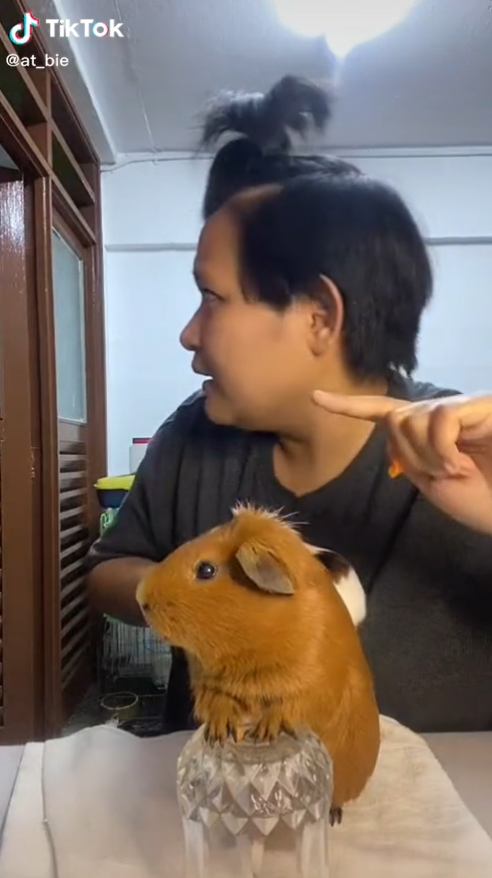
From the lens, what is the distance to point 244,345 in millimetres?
508

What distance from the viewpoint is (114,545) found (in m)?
0.60

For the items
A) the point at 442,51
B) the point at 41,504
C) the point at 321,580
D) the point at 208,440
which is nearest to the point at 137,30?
the point at 442,51

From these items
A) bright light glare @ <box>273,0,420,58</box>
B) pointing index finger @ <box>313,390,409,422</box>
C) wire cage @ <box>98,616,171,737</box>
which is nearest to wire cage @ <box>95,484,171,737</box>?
wire cage @ <box>98,616,171,737</box>

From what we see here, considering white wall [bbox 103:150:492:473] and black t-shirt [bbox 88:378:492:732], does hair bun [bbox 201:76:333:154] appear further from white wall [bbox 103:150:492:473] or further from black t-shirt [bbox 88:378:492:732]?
black t-shirt [bbox 88:378:492:732]

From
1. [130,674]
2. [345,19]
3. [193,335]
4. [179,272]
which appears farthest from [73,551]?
[345,19]

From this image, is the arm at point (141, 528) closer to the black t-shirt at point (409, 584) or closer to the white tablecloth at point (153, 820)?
the black t-shirt at point (409, 584)

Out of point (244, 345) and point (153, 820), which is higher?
point (244, 345)

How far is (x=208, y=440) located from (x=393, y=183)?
0.91 ft

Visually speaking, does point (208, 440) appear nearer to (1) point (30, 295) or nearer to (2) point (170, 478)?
(2) point (170, 478)

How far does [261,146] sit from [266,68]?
0.25 metres

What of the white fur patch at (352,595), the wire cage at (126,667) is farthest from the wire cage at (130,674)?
the white fur patch at (352,595)

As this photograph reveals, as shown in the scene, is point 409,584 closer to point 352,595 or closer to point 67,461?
point 352,595

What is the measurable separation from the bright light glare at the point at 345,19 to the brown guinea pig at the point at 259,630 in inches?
24.3

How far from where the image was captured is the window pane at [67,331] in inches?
36.4
